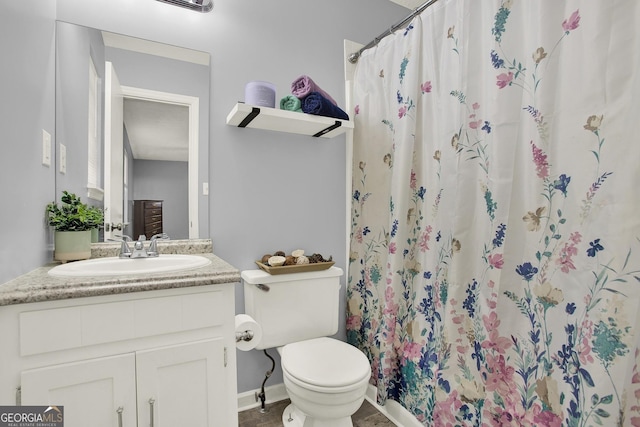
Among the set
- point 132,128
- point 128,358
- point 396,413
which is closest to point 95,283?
point 128,358

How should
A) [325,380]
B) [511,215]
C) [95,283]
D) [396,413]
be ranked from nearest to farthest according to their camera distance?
[95,283]
[511,215]
[325,380]
[396,413]

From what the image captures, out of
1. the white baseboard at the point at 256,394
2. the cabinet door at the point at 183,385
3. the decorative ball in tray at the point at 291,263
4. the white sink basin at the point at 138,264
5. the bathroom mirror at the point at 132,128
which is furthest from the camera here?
the white baseboard at the point at 256,394

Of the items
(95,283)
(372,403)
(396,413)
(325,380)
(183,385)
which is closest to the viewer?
(95,283)

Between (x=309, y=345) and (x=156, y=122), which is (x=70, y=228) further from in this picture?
(x=309, y=345)

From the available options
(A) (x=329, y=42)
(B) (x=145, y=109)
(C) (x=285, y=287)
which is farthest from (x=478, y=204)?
(B) (x=145, y=109)

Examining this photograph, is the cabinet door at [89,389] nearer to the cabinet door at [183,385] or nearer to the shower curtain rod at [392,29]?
the cabinet door at [183,385]

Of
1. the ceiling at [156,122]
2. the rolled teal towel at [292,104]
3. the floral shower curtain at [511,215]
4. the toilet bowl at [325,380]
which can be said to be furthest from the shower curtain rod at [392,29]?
the toilet bowl at [325,380]

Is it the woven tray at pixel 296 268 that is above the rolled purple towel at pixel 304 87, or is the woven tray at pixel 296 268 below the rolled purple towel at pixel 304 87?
below

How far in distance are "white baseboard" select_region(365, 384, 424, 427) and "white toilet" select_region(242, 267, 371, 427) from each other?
13.0 inches

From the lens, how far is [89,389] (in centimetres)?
92

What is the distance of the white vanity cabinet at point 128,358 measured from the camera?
0.85 metres

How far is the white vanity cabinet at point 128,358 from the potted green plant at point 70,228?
1.47 ft

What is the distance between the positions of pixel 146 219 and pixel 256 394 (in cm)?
111

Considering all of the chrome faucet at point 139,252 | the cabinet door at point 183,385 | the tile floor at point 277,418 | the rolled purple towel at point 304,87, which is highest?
the rolled purple towel at point 304,87
